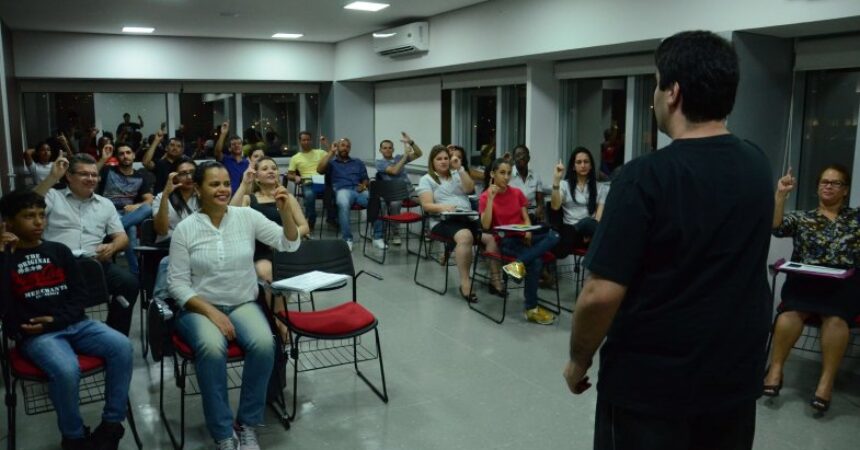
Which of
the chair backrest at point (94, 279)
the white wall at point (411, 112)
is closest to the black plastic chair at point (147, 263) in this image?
the chair backrest at point (94, 279)

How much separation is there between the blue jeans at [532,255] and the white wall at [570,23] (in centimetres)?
186

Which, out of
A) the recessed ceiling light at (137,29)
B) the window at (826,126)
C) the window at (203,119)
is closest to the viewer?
the window at (826,126)

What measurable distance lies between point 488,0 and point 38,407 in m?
5.84

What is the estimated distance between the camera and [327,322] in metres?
3.53

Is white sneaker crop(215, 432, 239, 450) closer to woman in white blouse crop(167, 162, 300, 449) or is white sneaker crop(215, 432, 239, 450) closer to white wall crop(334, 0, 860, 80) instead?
woman in white blouse crop(167, 162, 300, 449)

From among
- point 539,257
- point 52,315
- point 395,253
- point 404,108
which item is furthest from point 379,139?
point 52,315

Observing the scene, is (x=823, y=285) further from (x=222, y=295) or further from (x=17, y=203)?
(x=17, y=203)

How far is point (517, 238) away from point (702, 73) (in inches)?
154

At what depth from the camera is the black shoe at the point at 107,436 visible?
2.98 metres

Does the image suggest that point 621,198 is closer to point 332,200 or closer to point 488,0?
point 488,0

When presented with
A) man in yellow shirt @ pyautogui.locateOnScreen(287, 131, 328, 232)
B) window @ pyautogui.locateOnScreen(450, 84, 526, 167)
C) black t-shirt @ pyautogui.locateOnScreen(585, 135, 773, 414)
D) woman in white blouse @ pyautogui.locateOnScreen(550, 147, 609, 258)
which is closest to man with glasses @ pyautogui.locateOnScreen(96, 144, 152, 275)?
man in yellow shirt @ pyautogui.locateOnScreen(287, 131, 328, 232)

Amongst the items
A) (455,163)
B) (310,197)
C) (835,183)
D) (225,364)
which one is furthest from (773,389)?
(310,197)

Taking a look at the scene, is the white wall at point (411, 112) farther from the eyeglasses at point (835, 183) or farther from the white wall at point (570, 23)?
the eyeglasses at point (835, 183)

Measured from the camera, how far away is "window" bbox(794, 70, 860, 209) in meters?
4.93
